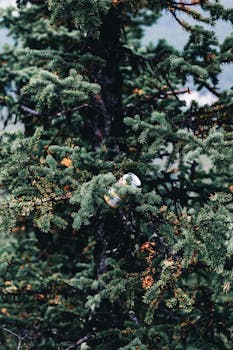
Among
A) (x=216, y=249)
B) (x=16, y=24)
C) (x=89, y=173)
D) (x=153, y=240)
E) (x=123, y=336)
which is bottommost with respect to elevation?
Answer: (x=123, y=336)

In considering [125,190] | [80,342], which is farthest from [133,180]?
[80,342]

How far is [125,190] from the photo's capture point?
3.81 metres

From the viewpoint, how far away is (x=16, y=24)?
10.0 m

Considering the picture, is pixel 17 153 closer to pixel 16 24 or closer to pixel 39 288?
pixel 39 288

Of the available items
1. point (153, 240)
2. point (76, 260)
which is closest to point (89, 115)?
point (153, 240)

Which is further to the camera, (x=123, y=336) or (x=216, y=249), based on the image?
(x=123, y=336)

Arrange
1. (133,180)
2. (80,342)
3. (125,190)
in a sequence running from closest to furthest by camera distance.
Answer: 1. (125,190)
2. (133,180)
3. (80,342)

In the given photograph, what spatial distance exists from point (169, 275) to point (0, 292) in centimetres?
262

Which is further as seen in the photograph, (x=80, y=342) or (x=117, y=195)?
(x=80, y=342)

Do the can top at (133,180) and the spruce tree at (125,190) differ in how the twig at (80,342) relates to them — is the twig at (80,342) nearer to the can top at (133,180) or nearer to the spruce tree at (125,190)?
the spruce tree at (125,190)

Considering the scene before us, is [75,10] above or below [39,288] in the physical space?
above

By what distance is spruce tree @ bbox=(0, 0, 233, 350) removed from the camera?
4.05 metres

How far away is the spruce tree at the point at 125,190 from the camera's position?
405 cm

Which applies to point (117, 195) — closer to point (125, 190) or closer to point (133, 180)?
point (133, 180)
